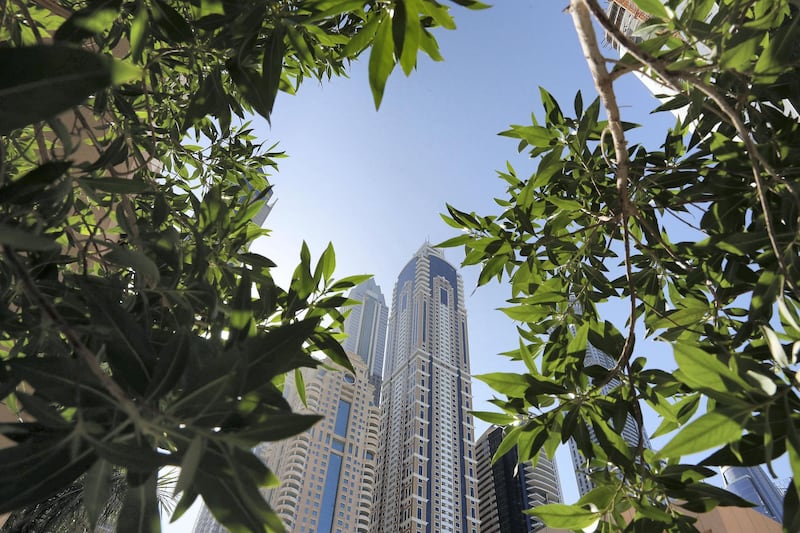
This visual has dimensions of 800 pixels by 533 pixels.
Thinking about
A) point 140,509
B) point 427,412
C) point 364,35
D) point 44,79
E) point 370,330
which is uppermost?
point 370,330

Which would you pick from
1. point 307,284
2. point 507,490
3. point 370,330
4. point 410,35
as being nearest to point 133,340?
point 307,284

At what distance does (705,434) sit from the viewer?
2.15 ft

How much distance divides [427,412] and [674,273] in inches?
2335

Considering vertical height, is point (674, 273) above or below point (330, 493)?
below

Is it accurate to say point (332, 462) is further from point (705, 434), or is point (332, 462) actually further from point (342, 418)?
point (705, 434)

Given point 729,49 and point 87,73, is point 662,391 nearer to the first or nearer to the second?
point 729,49

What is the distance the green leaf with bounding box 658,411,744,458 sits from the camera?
65 cm

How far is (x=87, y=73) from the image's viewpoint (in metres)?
0.42

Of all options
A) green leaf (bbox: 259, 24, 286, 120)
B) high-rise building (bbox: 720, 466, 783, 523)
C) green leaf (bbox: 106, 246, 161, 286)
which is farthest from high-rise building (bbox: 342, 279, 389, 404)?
green leaf (bbox: 106, 246, 161, 286)

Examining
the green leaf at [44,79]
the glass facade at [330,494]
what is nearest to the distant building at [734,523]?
the green leaf at [44,79]

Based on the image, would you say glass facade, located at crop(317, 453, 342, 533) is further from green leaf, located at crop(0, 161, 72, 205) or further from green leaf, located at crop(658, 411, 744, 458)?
green leaf, located at crop(0, 161, 72, 205)

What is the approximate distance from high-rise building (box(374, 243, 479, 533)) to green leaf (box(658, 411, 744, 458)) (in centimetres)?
5470

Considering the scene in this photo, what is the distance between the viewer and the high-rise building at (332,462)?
5378 centimetres

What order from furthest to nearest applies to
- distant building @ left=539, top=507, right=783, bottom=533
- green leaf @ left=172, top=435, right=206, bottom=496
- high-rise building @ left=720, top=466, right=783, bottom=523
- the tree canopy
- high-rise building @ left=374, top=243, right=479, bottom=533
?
1. high-rise building @ left=374, top=243, right=479, bottom=533
2. high-rise building @ left=720, top=466, right=783, bottom=523
3. distant building @ left=539, top=507, right=783, bottom=533
4. the tree canopy
5. green leaf @ left=172, top=435, right=206, bottom=496
